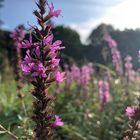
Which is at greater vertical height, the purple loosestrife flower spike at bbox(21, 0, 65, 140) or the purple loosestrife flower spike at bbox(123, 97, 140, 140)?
the purple loosestrife flower spike at bbox(21, 0, 65, 140)

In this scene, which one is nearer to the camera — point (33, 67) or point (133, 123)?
point (33, 67)

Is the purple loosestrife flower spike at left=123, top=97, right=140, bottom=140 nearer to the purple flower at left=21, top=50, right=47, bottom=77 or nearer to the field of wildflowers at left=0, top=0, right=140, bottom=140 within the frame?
the field of wildflowers at left=0, top=0, right=140, bottom=140

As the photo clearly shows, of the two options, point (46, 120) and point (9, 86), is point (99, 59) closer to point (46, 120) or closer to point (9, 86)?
point (9, 86)

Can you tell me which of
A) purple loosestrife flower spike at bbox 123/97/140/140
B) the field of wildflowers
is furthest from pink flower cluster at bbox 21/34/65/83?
purple loosestrife flower spike at bbox 123/97/140/140

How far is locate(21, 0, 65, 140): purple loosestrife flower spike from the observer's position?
245 cm

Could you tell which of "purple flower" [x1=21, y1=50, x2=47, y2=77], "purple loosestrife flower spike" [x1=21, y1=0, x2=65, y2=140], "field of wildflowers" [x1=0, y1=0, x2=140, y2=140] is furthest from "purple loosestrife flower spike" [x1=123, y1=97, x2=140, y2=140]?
"purple flower" [x1=21, y1=50, x2=47, y2=77]

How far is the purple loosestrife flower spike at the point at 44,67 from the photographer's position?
2451 millimetres

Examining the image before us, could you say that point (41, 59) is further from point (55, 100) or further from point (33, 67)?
point (55, 100)

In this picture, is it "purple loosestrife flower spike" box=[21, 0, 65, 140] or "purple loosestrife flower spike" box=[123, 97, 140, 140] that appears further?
"purple loosestrife flower spike" box=[123, 97, 140, 140]

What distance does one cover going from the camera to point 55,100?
12.2ft

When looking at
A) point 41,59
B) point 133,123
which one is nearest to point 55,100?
point 133,123

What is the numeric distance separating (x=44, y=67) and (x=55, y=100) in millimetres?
1332

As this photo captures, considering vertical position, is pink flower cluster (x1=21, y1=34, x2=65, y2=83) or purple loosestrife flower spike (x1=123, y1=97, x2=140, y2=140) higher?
pink flower cluster (x1=21, y1=34, x2=65, y2=83)

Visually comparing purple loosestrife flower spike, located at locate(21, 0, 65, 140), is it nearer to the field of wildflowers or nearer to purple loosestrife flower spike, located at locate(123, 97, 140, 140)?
the field of wildflowers
